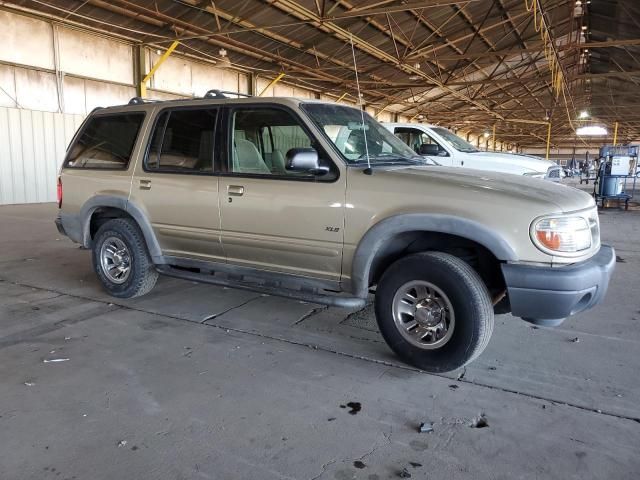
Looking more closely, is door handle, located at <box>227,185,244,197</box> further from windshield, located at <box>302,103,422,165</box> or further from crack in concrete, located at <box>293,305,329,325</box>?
crack in concrete, located at <box>293,305,329,325</box>

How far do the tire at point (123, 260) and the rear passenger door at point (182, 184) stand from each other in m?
0.29

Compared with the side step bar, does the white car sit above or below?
above

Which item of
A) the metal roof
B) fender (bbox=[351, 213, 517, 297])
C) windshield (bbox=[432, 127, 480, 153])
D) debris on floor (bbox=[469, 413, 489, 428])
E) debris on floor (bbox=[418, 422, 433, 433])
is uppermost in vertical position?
the metal roof

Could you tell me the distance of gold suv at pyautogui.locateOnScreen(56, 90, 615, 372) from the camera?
298cm

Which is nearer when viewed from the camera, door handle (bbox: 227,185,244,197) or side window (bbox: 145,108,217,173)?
door handle (bbox: 227,185,244,197)

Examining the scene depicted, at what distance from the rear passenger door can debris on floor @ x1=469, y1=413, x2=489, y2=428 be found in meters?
2.38

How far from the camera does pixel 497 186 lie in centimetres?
315

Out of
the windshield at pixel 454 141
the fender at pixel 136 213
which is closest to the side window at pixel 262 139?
the fender at pixel 136 213

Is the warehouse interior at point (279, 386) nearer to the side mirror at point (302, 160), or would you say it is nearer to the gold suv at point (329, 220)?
the gold suv at point (329, 220)

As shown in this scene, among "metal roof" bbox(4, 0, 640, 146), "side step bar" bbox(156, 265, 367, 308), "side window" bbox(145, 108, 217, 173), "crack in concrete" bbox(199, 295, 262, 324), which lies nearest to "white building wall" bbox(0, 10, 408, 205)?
"metal roof" bbox(4, 0, 640, 146)

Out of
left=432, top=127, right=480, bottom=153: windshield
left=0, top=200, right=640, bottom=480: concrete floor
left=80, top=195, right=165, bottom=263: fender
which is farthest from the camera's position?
left=432, top=127, right=480, bottom=153: windshield

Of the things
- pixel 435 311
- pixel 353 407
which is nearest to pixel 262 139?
pixel 435 311

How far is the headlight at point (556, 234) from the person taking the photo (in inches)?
114

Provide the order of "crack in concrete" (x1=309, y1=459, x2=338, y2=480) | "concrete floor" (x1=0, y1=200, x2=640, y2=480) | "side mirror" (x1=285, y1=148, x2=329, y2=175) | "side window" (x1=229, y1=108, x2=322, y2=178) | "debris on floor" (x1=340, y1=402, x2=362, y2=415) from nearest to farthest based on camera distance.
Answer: "crack in concrete" (x1=309, y1=459, x2=338, y2=480) < "concrete floor" (x1=0, y1=200, x2=640, y2=480) < "debris on floor" (x1=340, y1=402, x2=362, y2=415) < "side mirror" (x1=285, y1=148, x2=329, y2=175) < "side window" (x1=229, y1=108, x2=322, y2=178)
